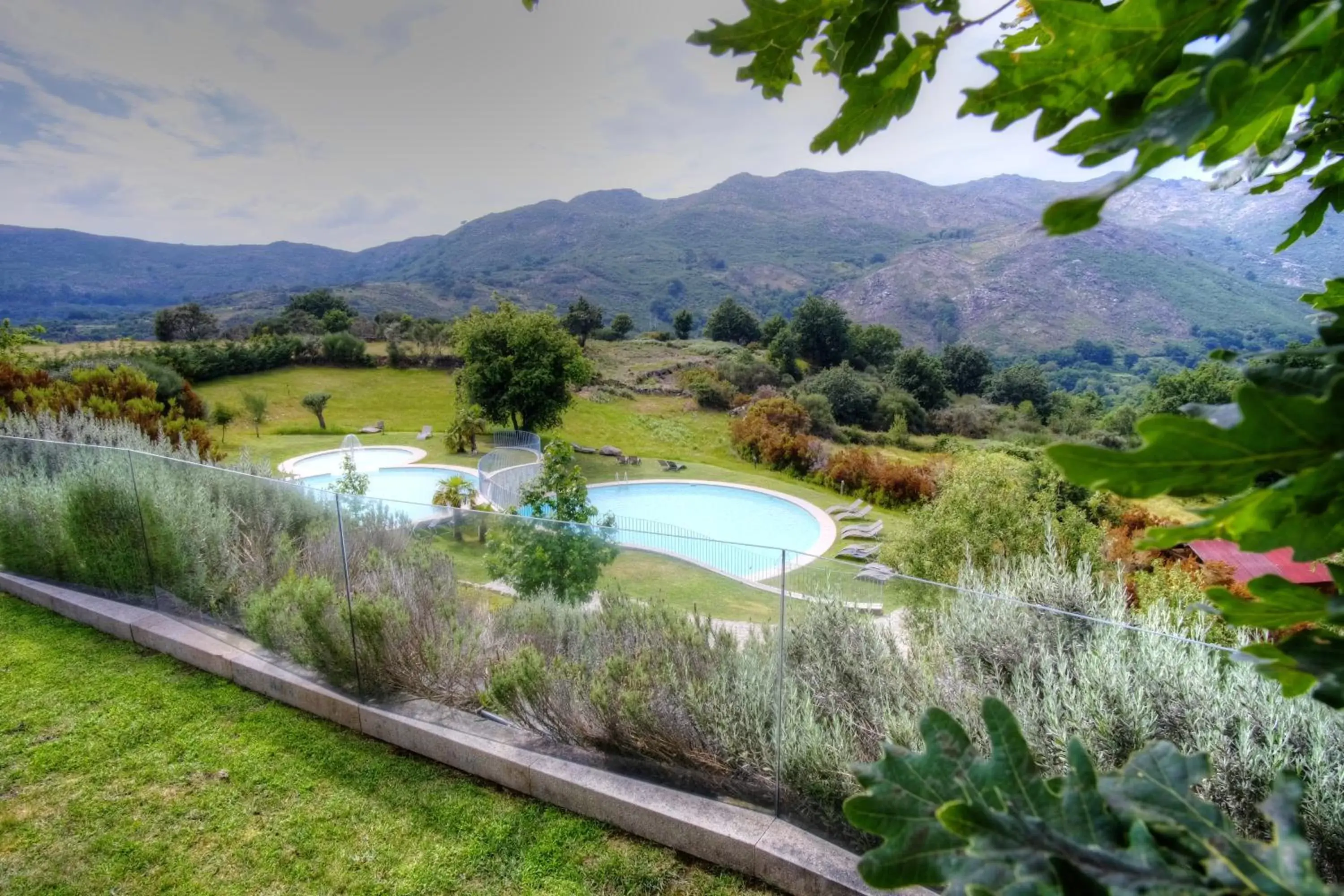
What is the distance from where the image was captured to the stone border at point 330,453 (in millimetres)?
16141

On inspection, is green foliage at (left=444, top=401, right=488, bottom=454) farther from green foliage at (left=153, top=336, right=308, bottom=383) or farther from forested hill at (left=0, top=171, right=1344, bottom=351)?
forested hill at (left=0, top=171, right=1344, bottom=351)

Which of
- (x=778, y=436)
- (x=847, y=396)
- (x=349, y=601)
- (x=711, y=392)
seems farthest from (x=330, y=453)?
(x=847, y=396)

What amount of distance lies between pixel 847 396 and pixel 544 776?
30.2 metres

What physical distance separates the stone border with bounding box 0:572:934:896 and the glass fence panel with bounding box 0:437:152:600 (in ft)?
1.73

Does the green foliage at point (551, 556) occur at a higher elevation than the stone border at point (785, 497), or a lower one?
higher

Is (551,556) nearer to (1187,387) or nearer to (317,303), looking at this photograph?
(1187,387)

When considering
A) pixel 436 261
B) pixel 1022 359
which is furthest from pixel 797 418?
pixel 436 261

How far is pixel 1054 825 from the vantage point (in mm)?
505

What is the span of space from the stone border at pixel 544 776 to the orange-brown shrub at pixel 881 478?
16.1 m

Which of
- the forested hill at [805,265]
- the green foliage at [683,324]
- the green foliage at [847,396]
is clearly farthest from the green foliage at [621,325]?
the forested hill at [805,265]

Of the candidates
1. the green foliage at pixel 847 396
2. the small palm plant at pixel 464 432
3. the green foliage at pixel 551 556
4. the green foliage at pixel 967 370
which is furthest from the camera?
the green foliage at pixel 967 370

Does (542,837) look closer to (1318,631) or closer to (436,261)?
(1318,631)

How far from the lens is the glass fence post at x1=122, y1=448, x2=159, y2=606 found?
16.0 ft

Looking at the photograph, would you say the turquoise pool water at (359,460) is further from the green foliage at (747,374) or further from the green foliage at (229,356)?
the green foliage at (747,374)
